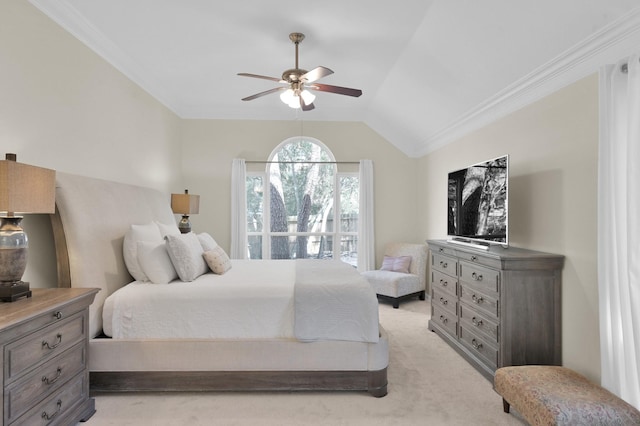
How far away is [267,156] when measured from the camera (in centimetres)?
571

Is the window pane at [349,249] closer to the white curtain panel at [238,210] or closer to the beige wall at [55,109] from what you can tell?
the white curtain panel at [238,210]

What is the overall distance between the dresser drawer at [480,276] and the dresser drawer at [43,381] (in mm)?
2854

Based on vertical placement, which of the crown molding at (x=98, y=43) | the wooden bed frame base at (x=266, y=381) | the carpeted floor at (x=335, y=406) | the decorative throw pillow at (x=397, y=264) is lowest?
the carpeted floor at (x=335, y=406)

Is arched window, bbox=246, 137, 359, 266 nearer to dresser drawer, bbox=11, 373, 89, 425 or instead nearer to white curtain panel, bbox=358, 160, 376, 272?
white curtain panel, bbox=358, 160, 376, 272

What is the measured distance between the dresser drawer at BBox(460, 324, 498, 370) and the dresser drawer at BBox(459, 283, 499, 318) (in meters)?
0.24

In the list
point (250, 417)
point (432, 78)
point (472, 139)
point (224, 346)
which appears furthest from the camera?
point (472, 139)

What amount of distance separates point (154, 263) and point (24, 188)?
108 centimetres

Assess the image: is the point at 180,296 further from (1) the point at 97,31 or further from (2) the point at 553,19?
(2) the point at 553,19

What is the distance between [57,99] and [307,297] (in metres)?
2.42

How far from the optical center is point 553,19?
91.7 inches

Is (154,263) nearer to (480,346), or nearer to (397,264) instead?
(480,346)

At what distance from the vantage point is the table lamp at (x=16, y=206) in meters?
1.76

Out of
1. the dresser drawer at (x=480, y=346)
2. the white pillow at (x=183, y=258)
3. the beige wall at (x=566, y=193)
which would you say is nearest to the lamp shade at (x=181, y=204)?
the white pillow at (x=183, y=258)

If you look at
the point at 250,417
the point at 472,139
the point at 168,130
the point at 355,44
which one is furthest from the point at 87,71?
the point at 472,139
